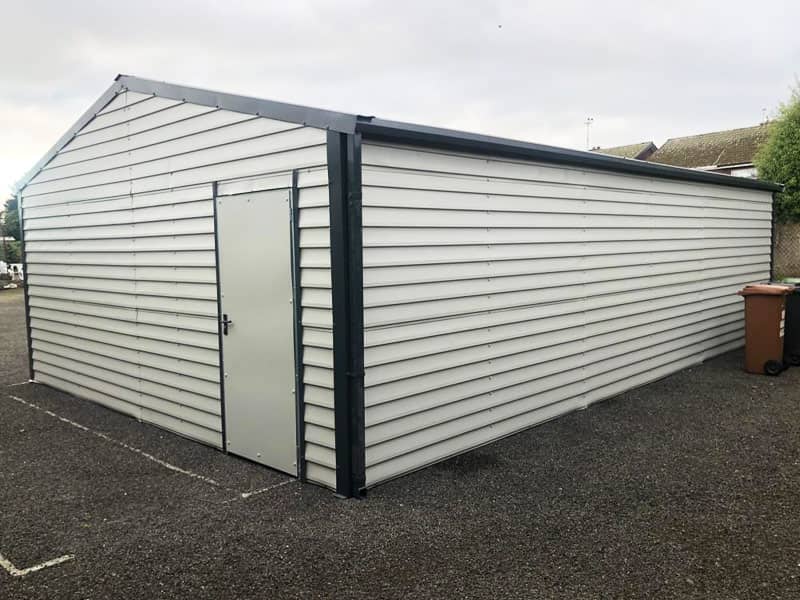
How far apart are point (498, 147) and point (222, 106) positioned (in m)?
2.16

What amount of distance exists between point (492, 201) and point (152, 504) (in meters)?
3.37

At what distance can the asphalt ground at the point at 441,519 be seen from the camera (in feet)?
9.58

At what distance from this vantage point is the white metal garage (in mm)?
3939

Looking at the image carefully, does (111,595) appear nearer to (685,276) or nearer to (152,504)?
(152,504)

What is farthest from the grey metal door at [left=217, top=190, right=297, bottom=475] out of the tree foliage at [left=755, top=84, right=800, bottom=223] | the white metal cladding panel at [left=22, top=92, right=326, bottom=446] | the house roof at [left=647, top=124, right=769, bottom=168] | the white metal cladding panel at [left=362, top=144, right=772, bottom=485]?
the house roof at [left=647, top=124, right=769, bottom=168]

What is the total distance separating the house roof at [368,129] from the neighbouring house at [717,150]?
2134 centimetres

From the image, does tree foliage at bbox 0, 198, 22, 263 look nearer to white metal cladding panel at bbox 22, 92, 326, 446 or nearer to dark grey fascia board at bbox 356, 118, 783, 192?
white metal cladding panel at bbox 22, 92, 326, 446

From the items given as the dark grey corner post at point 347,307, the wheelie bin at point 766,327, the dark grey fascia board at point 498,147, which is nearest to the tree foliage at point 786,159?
the wheelie bin at point 766,327

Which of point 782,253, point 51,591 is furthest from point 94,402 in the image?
point 782,253

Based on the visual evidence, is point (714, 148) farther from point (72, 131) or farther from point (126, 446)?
point (126, 446)

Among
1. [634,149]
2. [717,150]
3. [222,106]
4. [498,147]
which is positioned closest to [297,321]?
[222,106]

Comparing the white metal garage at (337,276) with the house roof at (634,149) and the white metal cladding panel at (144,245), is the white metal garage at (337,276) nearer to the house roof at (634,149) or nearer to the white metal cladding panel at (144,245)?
the white metal cladding panel at (144,245)

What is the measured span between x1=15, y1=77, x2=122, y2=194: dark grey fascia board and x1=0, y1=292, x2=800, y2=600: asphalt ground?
308 cm

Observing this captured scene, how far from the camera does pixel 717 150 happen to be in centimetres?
2664
